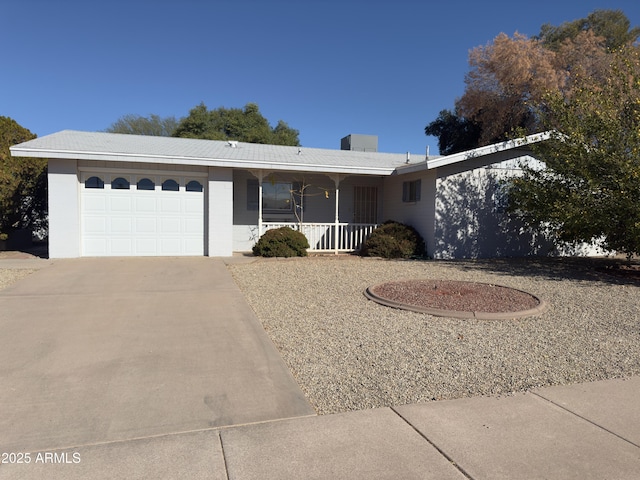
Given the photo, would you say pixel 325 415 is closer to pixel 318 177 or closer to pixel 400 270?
pixel 400 270

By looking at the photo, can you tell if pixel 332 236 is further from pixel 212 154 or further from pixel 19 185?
pixel 19 185

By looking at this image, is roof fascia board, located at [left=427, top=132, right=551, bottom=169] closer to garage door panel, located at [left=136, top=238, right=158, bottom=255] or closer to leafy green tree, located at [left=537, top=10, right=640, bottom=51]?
garage door panel, located at [left=136, top=238, right=158, bottom=255]

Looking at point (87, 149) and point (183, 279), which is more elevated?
point (87, 149)

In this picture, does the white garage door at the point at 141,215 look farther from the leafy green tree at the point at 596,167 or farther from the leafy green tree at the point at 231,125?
the leafy green tree at the point at 231,125

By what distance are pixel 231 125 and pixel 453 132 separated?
17460mm

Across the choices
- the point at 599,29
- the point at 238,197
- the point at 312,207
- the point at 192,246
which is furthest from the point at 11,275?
the point at 599,29

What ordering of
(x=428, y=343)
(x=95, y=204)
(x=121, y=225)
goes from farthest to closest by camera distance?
(x=121, y=225) < (x=95, y=204) < (x=428, y=343)

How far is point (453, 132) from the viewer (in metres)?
32.5

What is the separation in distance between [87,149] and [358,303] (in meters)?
9.15

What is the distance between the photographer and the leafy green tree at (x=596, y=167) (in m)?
9.73

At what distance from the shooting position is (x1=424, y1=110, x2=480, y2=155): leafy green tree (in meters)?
31.2

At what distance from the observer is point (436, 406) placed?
12.4 ft

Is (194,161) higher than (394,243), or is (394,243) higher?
(194,161)

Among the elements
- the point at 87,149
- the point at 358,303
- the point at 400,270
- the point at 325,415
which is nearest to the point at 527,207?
the point at 400,270
